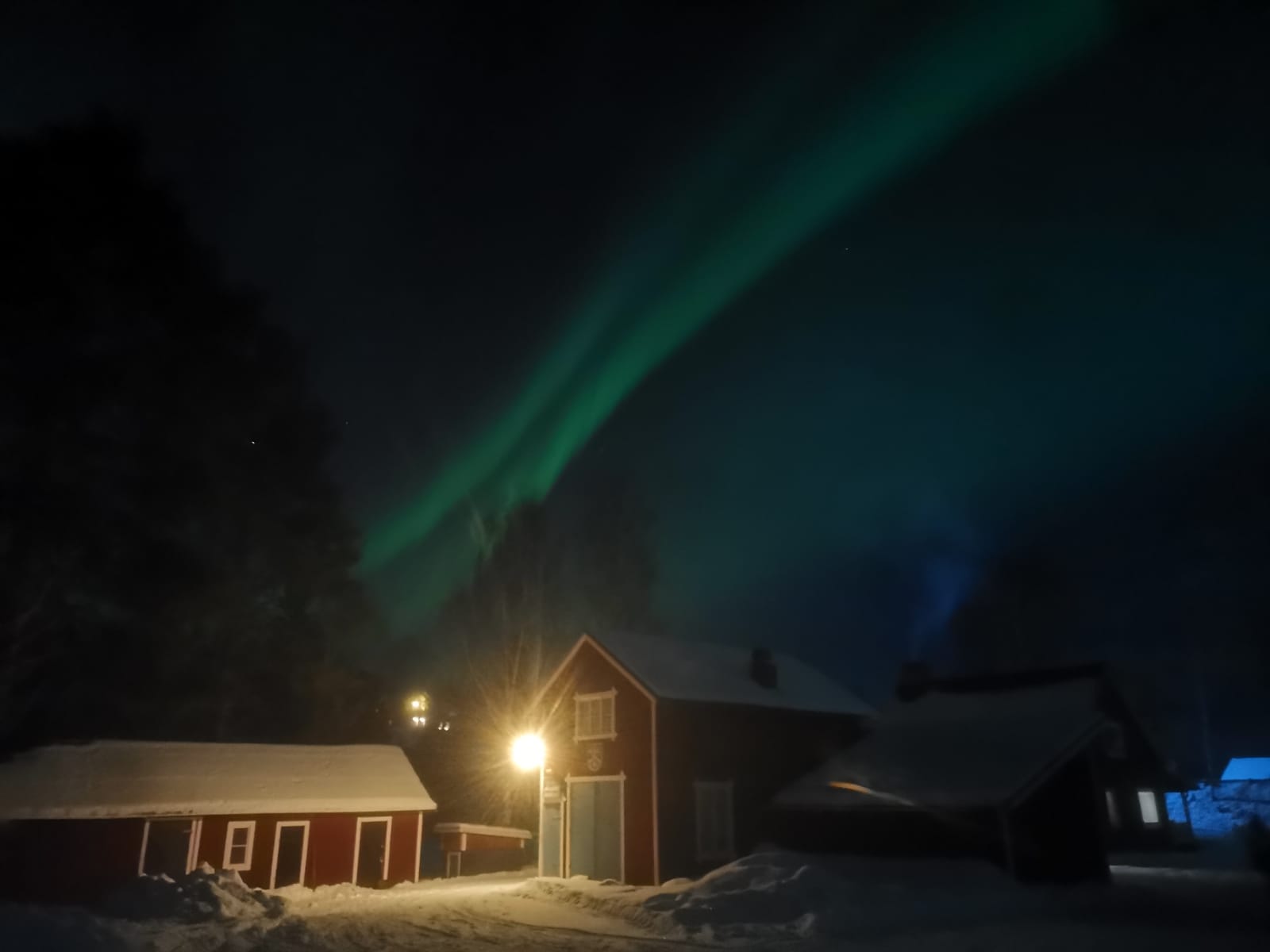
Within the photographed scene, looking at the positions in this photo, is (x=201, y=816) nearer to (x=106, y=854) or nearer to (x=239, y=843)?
(x=239, y=843)

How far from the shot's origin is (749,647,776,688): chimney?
3014 cm

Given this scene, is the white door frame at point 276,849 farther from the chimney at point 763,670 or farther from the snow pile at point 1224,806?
the snow pile at point 1224,806

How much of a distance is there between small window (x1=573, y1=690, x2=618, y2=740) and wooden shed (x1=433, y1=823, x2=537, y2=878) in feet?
17.4

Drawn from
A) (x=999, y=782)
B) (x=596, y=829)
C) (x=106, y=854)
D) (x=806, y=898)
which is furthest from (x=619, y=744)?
(x=106, y=854)

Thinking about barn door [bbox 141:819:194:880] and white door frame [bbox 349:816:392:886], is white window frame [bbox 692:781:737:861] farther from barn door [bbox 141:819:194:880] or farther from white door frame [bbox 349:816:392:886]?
barn door [bbox 141:819:194:880]

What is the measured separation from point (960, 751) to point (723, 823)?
735 cm

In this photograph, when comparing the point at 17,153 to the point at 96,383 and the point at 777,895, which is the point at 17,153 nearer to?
the point at 96,383

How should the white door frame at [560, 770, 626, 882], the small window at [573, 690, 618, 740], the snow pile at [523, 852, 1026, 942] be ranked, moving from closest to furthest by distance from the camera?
the snow pile at [523, 852, 1026, 942], the white door frame at [560, 770, 626, 882], the small window at [573, 690, 618, 740]

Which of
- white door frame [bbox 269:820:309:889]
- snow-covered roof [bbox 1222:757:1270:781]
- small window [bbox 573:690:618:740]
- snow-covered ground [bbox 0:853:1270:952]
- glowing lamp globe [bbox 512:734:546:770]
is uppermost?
small window [bbox 573:690:618:740]

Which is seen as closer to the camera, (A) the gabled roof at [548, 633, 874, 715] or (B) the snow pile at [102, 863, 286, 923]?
(B) the snow pile at [102, 863, 286, 923]

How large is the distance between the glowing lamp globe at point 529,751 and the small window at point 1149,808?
20.7 meters

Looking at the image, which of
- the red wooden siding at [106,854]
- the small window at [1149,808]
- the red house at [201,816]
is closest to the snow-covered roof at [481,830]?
the red house at [201,816]

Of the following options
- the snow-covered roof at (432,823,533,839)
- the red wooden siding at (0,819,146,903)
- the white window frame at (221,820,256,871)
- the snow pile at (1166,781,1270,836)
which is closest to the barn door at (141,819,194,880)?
the red wooden siding at (0,819,146,903)

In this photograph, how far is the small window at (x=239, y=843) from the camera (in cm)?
2411
